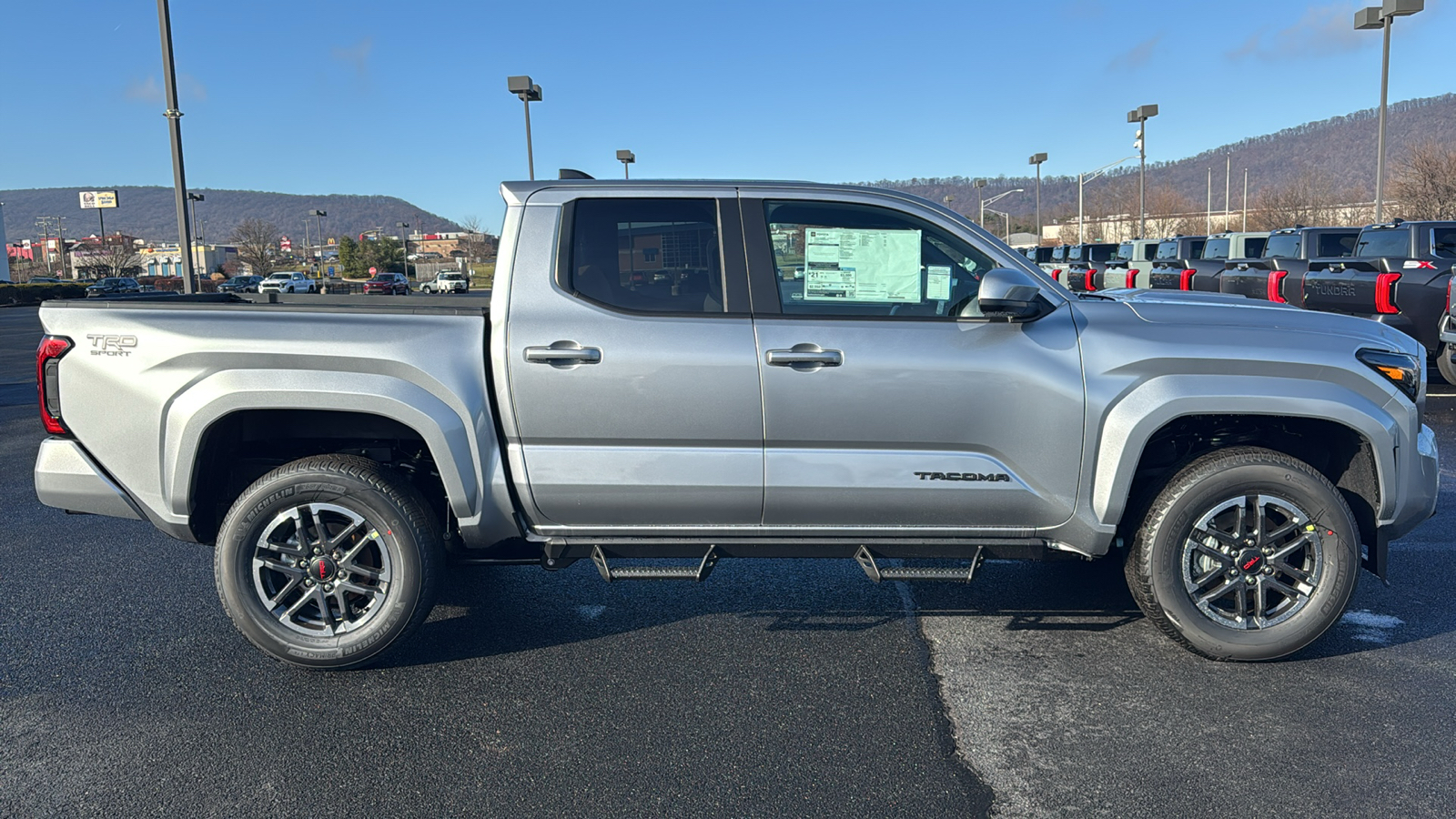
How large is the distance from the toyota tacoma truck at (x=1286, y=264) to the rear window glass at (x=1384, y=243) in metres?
0.77

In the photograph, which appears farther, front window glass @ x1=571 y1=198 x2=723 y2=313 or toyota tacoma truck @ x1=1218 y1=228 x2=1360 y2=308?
toyota tacoma truck @ x1=1218 y1=228 x2=1360 y2=308

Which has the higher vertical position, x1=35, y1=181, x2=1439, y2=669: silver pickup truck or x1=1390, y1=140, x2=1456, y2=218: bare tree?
x1=1390, y1=140, x2=1456, y2=218: bare tree

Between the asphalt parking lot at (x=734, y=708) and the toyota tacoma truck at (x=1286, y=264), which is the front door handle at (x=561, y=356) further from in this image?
the toyota tacoma truck at (x=1286, y=264)

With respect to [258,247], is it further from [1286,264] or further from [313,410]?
[313,410]

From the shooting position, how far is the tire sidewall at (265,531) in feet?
13.7

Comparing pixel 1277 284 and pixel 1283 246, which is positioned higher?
pixel 1283 246

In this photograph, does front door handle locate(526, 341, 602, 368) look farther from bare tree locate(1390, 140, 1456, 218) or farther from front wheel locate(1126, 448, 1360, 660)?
bare tree locate(1390, 140, 1456, 218)

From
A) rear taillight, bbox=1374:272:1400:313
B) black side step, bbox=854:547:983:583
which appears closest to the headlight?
black side step, bbox=854:547:983:583

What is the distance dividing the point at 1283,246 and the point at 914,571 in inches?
690

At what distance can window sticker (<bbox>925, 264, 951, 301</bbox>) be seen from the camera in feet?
13.9

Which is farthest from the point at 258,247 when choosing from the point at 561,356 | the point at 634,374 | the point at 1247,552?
the point at 1247,552

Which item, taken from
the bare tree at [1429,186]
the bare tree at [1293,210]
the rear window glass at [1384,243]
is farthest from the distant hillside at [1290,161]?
the rear window glass at [1384,243]

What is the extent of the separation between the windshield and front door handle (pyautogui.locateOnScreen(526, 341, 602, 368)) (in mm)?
17348

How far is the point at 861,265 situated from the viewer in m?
4.29
